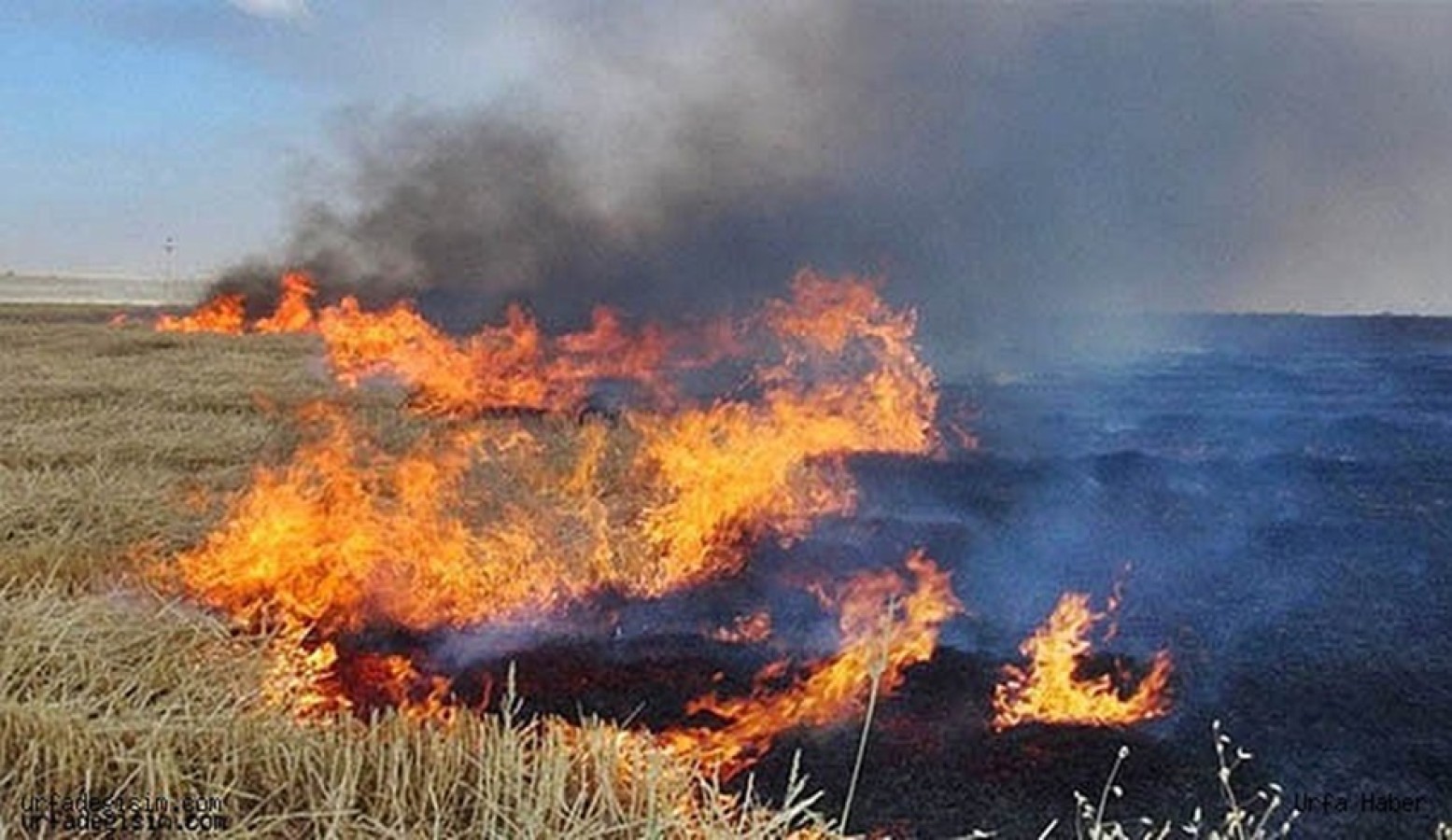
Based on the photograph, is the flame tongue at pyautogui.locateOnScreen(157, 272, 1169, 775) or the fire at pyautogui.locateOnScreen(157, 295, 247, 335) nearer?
the flame tongue at pyautogui.locateOnScreen(157, 272, 1169, 775)

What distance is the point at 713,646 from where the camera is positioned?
880 centimetres

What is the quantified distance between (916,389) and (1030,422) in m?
6.70

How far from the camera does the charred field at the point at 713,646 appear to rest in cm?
508

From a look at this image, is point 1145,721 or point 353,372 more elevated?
point 353,372

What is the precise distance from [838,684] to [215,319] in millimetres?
34927

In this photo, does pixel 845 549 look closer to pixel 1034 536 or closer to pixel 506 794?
pixel 1034 536

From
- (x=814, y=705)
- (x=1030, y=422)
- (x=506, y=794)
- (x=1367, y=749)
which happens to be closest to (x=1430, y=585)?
(x=1367, y=749)

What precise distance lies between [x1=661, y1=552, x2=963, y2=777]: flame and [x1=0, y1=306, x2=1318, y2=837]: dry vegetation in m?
0.63

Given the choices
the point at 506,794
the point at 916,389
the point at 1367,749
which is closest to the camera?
the point at 506,794

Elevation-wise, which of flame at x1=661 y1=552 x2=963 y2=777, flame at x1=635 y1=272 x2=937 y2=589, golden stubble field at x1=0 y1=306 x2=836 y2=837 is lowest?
flame at x1=661 y1=552 x2=963 y2=777

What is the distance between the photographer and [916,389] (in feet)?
61.7

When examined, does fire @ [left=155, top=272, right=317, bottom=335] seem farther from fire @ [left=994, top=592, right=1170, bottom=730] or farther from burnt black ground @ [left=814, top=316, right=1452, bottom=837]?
fire @ [left=994, top=592, right=1170, bottom=730]

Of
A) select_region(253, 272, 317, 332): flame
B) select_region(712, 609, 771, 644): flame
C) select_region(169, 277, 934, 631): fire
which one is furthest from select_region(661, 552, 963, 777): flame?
select_region(253, 272, 317, 332): flame

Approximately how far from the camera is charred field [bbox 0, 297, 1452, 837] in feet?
16.7
